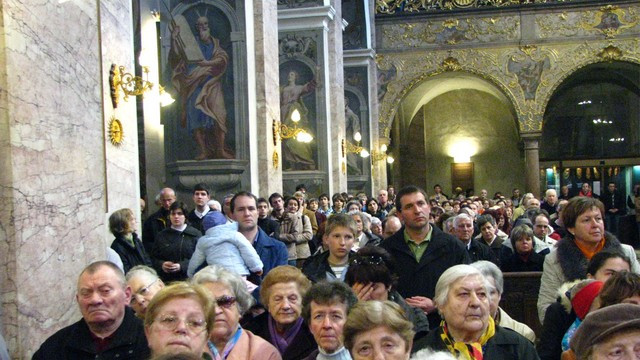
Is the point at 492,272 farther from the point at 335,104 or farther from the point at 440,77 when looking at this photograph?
the point at 440,77

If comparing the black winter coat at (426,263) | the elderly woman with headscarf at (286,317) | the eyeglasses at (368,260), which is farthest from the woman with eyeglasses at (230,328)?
the black winter coat at (426,263)

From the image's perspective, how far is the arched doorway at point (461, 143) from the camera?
104 feet

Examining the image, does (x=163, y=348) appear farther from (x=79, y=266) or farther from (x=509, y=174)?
(x=509, y=174)

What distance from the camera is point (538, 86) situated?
24.6 metres

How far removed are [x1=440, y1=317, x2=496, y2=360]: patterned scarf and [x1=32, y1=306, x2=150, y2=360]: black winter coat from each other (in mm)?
1476

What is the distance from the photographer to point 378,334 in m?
3.43

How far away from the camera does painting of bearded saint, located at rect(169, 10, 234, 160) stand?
471 inches

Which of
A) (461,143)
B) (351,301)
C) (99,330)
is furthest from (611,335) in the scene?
(461,143)

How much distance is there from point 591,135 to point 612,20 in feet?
22.6

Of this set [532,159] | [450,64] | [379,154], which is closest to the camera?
[379,154]

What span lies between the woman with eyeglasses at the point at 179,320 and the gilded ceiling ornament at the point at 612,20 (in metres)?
23.2

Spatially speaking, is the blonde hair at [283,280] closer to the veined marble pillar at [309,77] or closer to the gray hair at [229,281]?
the gray hair at [229,281]

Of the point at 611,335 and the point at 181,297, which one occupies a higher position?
the point at 181,297

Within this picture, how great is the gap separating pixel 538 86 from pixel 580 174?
6543 mm
